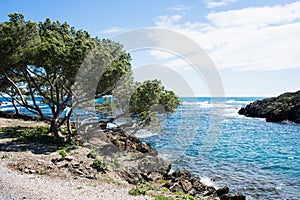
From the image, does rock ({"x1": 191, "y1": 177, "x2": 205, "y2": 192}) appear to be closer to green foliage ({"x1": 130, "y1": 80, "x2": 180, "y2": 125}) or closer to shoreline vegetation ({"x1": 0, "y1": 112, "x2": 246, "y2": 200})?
shoreline vegetation ({"x1": 0, "y1": 112, "x2": 246, "y2": 200})

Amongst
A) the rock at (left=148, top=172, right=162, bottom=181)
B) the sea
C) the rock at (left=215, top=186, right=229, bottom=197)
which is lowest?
the sea

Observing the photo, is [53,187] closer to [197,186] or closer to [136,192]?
[136,192]

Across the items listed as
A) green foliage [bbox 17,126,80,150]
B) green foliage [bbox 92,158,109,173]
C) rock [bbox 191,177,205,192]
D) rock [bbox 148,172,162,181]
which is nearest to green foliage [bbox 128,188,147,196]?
green foliage [bbox 92,158,109,173]

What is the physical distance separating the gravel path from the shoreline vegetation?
0.22 feet

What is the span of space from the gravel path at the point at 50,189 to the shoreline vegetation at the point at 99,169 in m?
0.07

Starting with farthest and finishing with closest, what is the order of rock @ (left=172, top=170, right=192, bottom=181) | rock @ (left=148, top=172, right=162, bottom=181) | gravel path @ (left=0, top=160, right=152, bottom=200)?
1. rock @ (left=172, top=170, right=192, bottom=181)
2. rock @ (left=148, top=172, right=162, bottom=181)
3. gravel path @ (left=0, top=160, right=152, bottom=200)

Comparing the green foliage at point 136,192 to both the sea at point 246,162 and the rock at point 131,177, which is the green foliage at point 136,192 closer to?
the rock at point 131,177

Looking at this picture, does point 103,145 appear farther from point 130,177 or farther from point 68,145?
point 130,177

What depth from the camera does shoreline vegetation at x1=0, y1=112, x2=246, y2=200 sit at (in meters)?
14.0

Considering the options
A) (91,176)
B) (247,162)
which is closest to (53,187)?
(91,176)

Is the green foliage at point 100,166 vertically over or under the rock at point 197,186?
over

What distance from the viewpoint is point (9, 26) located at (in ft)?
67.9

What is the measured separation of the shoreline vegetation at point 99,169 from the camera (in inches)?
553

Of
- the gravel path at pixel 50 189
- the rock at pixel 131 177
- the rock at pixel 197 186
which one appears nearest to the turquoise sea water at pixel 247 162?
the rock at pixel 197 186
